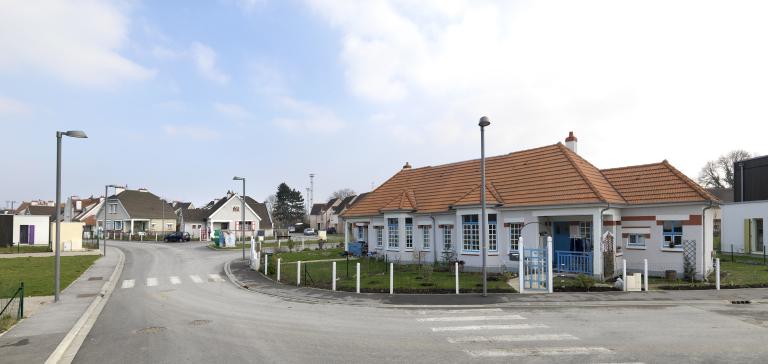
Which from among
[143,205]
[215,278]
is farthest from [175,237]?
[215,278]

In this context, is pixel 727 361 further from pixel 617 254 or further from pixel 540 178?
pixel 540 178

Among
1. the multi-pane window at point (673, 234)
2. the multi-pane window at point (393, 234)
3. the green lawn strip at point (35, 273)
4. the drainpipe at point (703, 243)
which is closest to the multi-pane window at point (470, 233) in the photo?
the multi-pane window at point (393, 234)

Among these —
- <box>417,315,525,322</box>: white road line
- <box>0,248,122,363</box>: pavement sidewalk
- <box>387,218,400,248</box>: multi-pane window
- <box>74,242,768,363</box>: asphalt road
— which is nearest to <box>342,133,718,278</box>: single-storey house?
<box>387,218,400,248</box>: multi-pane window

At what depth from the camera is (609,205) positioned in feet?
68.8

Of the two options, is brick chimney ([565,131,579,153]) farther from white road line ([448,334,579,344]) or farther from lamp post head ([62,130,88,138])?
lamp post head ([62,130,88,138])

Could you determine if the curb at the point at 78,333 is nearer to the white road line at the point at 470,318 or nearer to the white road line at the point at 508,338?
the white road line at the point at 508,338

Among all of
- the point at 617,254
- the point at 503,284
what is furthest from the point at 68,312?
the point at 617,254

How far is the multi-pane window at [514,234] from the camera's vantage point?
23.8 meters

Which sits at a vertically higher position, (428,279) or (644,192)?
(644,192)

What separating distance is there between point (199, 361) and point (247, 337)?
6.82ft

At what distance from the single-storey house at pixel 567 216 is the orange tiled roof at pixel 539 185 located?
0.06 metres

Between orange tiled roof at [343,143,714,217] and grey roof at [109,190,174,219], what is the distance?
5451cm

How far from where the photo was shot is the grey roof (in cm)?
7121

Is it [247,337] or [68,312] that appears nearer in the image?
[247,337]
